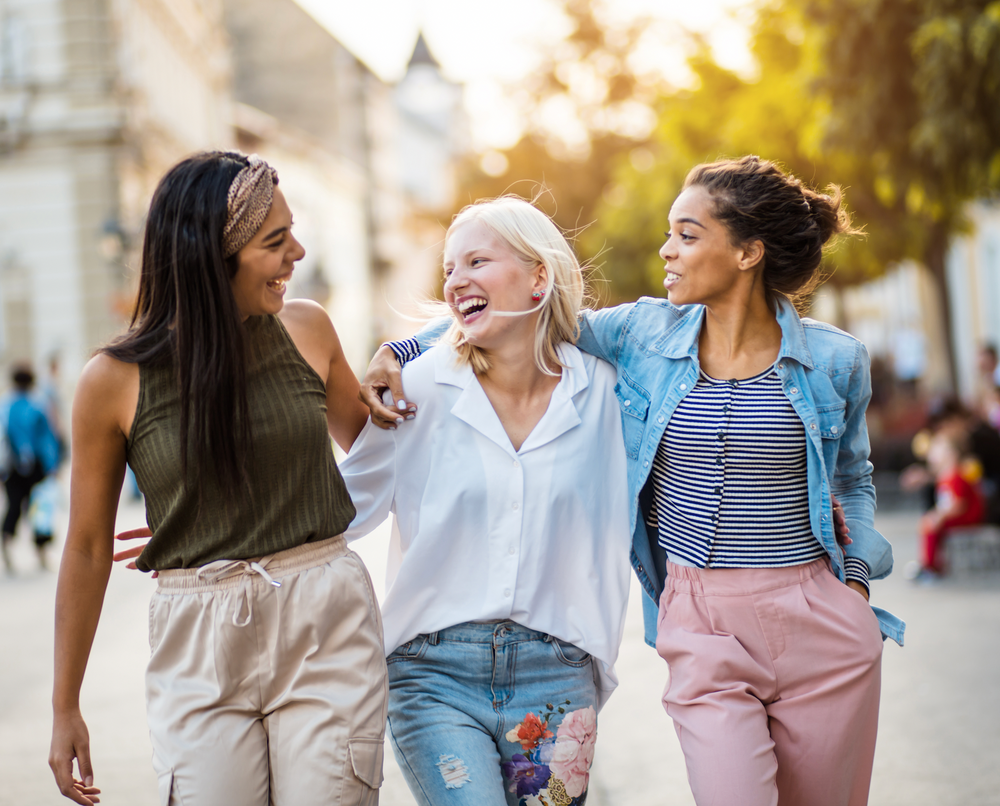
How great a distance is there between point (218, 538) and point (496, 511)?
2.52 ft

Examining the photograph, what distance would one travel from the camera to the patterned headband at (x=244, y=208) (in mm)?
2443

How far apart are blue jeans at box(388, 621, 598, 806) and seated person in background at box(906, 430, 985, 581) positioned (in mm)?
6931

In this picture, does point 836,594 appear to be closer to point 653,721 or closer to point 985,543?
point 653,721

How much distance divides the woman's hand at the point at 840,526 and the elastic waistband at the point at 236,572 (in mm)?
1334

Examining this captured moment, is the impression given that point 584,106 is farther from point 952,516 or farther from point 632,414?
point 632,414

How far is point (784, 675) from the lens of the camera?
2.84 meters

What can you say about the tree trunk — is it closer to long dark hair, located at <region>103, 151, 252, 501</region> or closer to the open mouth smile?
the open mouth smile

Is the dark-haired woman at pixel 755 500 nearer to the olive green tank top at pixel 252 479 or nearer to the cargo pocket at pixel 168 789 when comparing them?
the olive green tank top at pixel 252 479

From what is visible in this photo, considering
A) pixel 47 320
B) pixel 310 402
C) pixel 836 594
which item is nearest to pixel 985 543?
pixel 836 594

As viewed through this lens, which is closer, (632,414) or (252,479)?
(252,479)

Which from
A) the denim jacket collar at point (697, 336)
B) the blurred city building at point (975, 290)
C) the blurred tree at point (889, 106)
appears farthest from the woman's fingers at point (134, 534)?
the blurred city building at point (975, 290)

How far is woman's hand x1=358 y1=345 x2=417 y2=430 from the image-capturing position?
2992 mm

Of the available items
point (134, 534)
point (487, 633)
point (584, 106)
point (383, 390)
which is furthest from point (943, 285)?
point (584, 106)

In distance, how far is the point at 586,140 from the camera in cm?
3484
